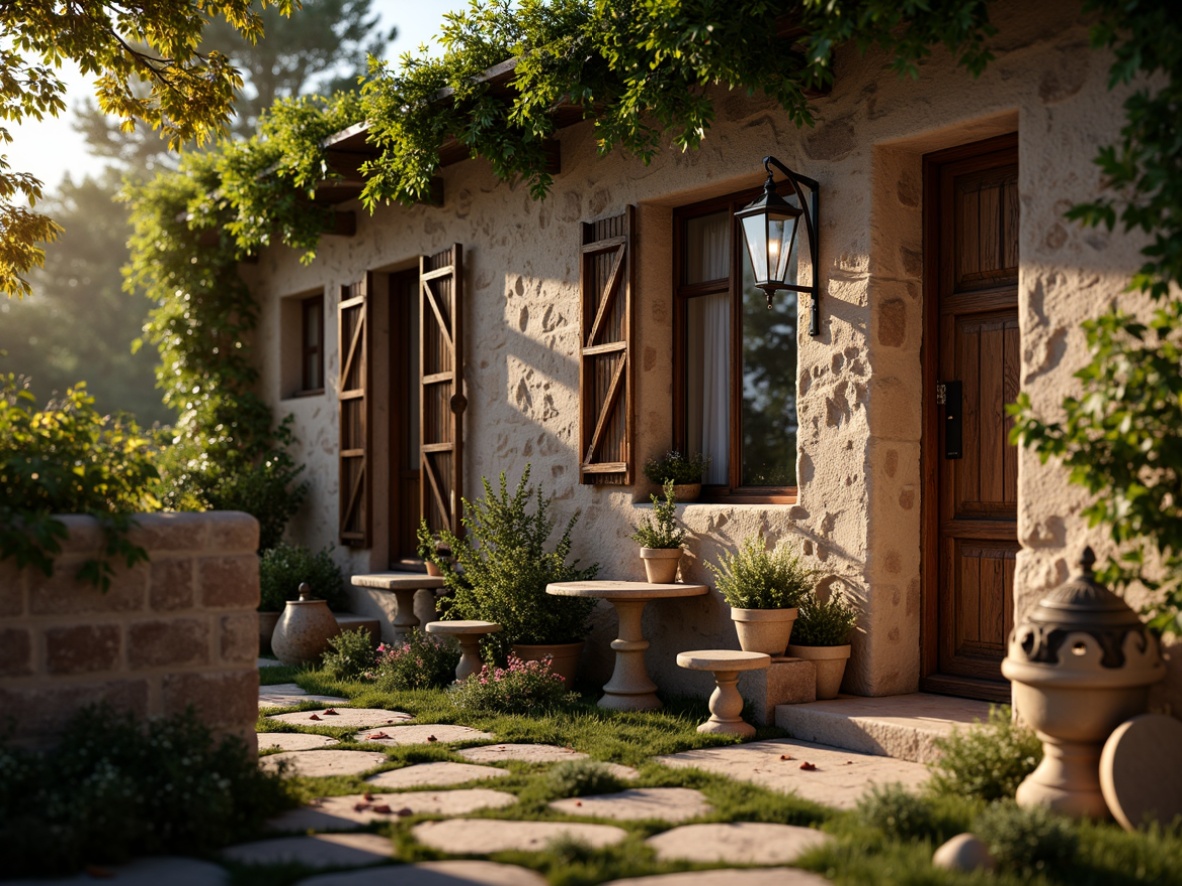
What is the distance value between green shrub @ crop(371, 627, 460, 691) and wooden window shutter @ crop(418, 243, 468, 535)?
3.81 feet

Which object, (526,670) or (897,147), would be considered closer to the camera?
Answer: (897,147)

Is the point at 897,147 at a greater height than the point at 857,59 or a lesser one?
lesser

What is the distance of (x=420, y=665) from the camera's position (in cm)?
671

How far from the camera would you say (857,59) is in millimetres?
5504

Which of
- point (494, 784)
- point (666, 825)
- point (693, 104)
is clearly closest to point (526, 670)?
point (494, 784)

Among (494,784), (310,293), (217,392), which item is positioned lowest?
(494,784)

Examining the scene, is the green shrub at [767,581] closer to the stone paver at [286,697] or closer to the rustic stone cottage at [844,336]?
the rustic stone cottage at [844,336]

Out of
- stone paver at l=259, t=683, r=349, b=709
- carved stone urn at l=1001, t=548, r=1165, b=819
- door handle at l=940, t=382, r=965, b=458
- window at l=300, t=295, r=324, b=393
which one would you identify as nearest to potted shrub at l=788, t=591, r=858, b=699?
door handle at l=940, t=382, r=965, b=458

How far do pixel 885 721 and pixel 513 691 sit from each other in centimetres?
182

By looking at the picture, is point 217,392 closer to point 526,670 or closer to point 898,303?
point 526,670

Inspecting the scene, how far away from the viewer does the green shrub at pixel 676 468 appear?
646cm

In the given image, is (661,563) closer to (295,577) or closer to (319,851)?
(319,851)

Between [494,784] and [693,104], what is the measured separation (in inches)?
121

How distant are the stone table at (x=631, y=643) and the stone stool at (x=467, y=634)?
50cm
